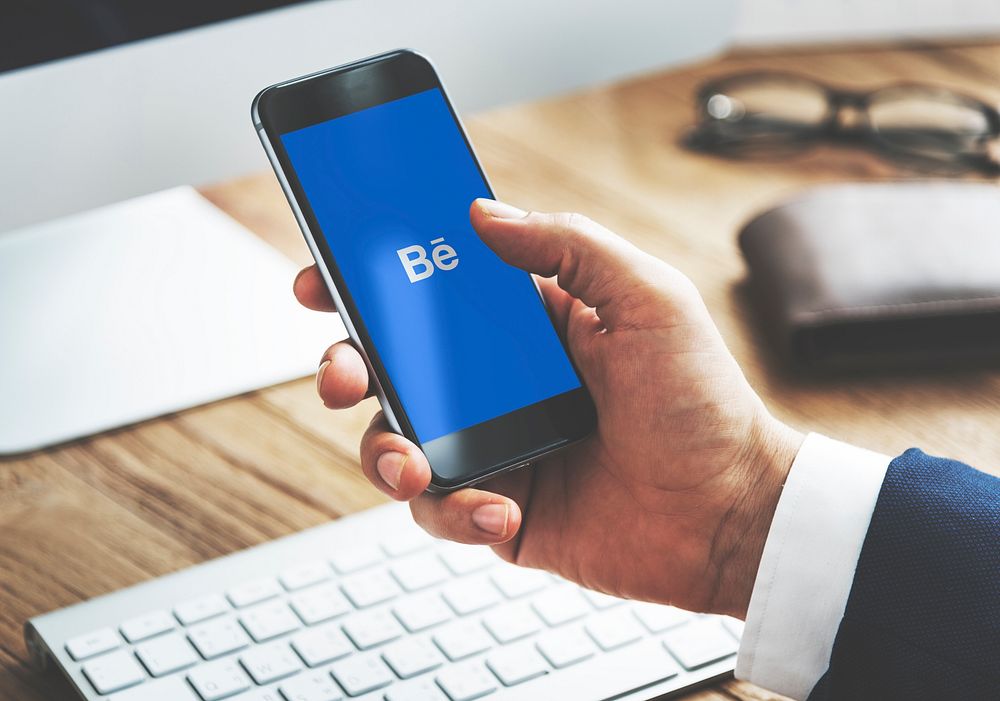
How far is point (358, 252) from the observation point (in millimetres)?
516

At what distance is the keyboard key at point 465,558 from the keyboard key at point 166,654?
0.12 metres

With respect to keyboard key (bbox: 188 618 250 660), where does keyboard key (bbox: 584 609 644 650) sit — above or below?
below

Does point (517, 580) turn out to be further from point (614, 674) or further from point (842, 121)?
point (842, 121)

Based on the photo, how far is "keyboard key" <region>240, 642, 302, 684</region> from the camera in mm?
464

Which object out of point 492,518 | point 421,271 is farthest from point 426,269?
point 492,518

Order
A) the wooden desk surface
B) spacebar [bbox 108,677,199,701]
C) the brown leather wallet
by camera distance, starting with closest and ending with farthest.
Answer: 1. spacebar [bbox 108,677,199,701]
2. the wooden desk surface
3. the brown leather wallet

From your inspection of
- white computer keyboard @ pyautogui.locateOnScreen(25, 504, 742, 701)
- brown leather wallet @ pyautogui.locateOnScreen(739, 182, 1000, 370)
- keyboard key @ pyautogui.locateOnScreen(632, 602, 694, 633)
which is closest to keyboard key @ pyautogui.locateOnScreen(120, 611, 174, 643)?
white computer keyboard @ pyautogui.locateOnScreen(25, 504, 742, 701)

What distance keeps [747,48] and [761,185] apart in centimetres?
25

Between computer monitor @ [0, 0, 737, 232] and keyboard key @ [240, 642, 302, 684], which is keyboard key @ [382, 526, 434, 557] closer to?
keyboard key @ [240, 642, 302, 684]

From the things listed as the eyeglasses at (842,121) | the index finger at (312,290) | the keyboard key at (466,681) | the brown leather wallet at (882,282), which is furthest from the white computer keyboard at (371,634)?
the eyeglasses at (842,121)

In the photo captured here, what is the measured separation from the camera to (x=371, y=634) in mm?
488

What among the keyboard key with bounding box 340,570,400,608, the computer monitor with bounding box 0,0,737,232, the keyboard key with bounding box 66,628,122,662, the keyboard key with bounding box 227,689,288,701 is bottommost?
the keyboard key with bounding box 340,570,400,608

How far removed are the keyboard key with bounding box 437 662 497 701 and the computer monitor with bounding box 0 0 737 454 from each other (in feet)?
0.81

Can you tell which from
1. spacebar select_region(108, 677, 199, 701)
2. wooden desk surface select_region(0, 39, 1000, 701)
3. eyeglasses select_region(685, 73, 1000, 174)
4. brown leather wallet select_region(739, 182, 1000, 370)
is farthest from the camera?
eyeglasses select_region(685, 73, 1000, 174)
